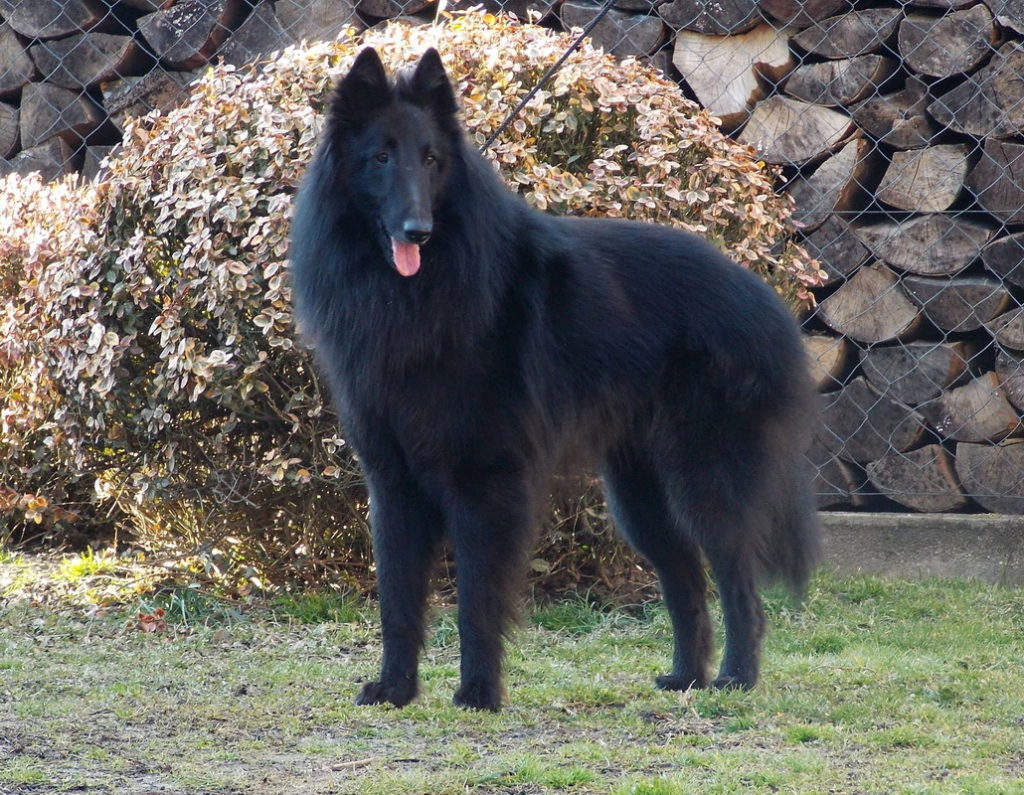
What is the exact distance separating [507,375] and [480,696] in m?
0.90

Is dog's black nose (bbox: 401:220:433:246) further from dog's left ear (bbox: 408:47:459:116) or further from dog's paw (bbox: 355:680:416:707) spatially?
dog's paw (bbox: 355:680:416:707)

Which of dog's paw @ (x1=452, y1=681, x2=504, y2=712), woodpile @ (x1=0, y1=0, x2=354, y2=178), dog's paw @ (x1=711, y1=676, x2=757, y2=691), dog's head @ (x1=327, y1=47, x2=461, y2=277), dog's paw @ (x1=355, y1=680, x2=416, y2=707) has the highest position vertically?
woodpile @ (x1=0, y1=0, x2=354, y2=178)

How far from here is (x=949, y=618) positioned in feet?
15.8

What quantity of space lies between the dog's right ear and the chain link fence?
6.52 feet

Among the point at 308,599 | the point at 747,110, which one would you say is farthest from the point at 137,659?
the point at 747,110

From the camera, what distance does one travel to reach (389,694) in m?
3.50

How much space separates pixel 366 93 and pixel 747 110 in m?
2.88

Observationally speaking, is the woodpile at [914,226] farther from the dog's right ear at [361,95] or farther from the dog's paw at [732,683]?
the dog's right ear at [361,95]

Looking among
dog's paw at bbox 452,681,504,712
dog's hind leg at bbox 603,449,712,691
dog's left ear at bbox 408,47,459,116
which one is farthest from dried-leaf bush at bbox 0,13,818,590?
dog's paw at bbox 452,681,504,712

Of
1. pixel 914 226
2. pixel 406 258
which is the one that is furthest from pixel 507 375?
pixel 914 226

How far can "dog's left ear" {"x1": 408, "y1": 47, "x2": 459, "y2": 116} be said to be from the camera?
337cm

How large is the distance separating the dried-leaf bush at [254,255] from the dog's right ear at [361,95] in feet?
3.66

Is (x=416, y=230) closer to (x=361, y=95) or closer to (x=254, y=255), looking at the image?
(x=361, y=95)

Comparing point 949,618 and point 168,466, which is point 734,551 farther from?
point 168,466
